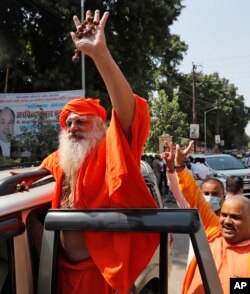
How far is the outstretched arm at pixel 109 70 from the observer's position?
2.10m

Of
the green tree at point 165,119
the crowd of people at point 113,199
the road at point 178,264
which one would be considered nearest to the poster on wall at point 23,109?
the road at point 178,264

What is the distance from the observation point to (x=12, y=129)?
51.7 feet

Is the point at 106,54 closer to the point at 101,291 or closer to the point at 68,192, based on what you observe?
the point at 68,192

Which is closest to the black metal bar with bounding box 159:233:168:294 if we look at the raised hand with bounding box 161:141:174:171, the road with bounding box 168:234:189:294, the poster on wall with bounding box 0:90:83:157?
the raised hand with bounding box 161:141:174:171

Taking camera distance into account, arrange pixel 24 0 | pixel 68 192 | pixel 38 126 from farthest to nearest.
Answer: pixel 24 0 < pixel 38 126 < pixel 68 192

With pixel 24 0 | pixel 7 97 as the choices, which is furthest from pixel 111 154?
pixel 24 0

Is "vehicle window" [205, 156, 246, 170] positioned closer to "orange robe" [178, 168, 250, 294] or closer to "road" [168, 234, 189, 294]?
"road" [168, 234, 189, 294]

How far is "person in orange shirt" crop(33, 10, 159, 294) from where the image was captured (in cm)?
202

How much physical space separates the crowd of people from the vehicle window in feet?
37.5

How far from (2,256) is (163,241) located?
0.82m

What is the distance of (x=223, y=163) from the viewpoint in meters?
14.0

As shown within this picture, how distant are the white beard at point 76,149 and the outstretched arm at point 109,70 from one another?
11.6 inches

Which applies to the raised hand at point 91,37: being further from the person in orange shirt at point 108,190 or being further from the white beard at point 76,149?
the white beard at point 76,149

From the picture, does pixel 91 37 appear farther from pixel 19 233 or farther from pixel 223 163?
pixel 223 163
